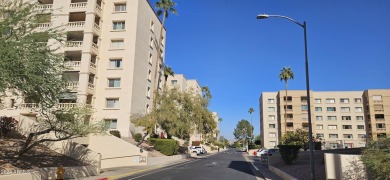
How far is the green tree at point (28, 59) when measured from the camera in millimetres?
13195

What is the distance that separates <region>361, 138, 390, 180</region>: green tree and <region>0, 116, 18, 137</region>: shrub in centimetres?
2216

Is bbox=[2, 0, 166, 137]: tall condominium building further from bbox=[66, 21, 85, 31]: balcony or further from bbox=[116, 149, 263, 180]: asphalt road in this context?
bbox=[116, 149, 263, 180]: asphalt road

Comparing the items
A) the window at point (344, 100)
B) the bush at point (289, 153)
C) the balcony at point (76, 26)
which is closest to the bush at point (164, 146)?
the bush at point (289, 153)

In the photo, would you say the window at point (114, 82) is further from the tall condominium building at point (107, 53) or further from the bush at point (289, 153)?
the bush at point (289, 153)

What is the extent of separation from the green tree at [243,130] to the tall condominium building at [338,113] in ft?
269

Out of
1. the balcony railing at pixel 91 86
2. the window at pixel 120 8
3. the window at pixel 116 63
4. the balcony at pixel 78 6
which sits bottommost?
the balcony railing at pixel 91 86

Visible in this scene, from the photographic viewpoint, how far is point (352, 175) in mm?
12047

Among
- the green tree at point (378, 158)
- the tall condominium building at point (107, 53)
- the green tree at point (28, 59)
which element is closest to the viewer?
the green tree at point (378, 158)

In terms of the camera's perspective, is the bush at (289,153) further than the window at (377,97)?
A: No

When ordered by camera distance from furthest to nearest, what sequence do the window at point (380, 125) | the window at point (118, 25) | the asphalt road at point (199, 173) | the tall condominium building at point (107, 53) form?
the window at point (380, 125), the window at point (118, 25), the tall condominium building at point (107, 53), the asphalt road at point (199, 173)

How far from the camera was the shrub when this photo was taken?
73.1 feet

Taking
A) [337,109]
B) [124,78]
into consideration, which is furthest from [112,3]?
[337,109]

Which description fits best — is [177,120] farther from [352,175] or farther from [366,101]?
[366,101]

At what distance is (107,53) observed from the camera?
4253 cm
